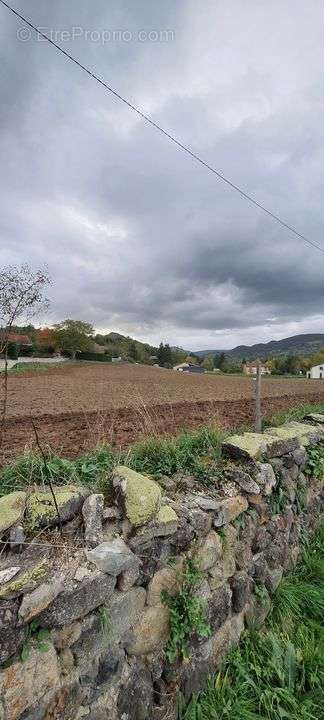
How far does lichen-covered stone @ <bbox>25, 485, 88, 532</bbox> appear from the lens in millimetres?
2006

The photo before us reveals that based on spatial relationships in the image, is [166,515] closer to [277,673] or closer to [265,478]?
[265,478]

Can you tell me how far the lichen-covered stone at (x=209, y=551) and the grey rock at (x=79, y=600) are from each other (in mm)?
874

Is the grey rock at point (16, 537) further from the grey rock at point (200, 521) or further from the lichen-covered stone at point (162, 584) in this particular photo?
the grey rock at point (200, 521)

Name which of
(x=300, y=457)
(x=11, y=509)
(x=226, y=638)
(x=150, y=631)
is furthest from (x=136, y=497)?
(x=300, y=457)

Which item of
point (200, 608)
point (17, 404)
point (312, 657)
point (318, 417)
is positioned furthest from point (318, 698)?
point (17, 404)

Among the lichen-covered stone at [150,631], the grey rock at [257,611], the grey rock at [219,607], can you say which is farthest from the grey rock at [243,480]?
the lichen-covered stone at [150,631]

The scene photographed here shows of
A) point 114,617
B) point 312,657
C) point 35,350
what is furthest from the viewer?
point 35,350

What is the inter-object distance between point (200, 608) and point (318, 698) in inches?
44.4

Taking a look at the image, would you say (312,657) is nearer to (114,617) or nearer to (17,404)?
(114,617)

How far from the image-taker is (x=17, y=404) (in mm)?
13250

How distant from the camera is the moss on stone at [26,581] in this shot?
63.0 inches

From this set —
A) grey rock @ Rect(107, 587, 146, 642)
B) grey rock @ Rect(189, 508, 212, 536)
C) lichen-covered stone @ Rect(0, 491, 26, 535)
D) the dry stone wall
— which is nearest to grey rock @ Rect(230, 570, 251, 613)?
the dry stone wall

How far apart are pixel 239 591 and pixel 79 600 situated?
1704 mm

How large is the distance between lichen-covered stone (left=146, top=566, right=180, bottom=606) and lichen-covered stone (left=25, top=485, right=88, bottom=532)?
2.40ft
